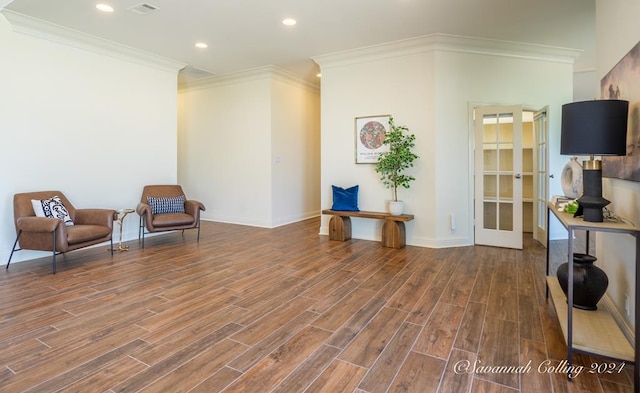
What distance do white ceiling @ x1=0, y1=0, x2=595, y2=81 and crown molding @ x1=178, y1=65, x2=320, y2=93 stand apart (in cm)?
88

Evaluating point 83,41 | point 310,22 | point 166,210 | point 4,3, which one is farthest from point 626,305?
point 83,41

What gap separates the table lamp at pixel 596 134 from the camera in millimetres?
1852

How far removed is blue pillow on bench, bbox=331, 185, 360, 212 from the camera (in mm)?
5160

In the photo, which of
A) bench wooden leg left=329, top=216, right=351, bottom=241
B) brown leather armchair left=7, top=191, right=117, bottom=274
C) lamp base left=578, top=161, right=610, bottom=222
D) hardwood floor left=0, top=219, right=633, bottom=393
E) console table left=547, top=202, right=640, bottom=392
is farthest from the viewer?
bench wooden leg left=329, top=216, right=351, bottom=241

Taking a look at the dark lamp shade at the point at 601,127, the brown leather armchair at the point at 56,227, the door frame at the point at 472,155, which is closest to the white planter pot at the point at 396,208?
the door frame at the point at 472,155

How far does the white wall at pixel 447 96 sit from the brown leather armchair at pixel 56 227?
372 centimetres

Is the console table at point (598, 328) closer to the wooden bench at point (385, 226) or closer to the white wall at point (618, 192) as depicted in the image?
the white wall at point (618, 192)

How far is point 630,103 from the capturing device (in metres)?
1.97

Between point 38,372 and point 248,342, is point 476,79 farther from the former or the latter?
point 38,372

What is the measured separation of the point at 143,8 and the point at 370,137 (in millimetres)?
3317

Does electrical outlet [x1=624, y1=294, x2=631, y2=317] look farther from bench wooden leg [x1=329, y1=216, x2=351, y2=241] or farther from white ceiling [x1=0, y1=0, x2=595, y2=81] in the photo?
bench wooden leg [x1=329, y1=216, x2=351, y2=241]

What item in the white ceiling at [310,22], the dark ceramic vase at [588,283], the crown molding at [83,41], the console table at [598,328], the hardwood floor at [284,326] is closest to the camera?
the console table at [598,328]

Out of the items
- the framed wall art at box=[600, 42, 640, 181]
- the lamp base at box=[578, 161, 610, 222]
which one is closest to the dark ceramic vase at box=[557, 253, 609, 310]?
the lamp base at box=[578, 161, 610, 222]

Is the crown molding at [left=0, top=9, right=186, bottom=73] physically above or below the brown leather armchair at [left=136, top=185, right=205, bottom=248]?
above
